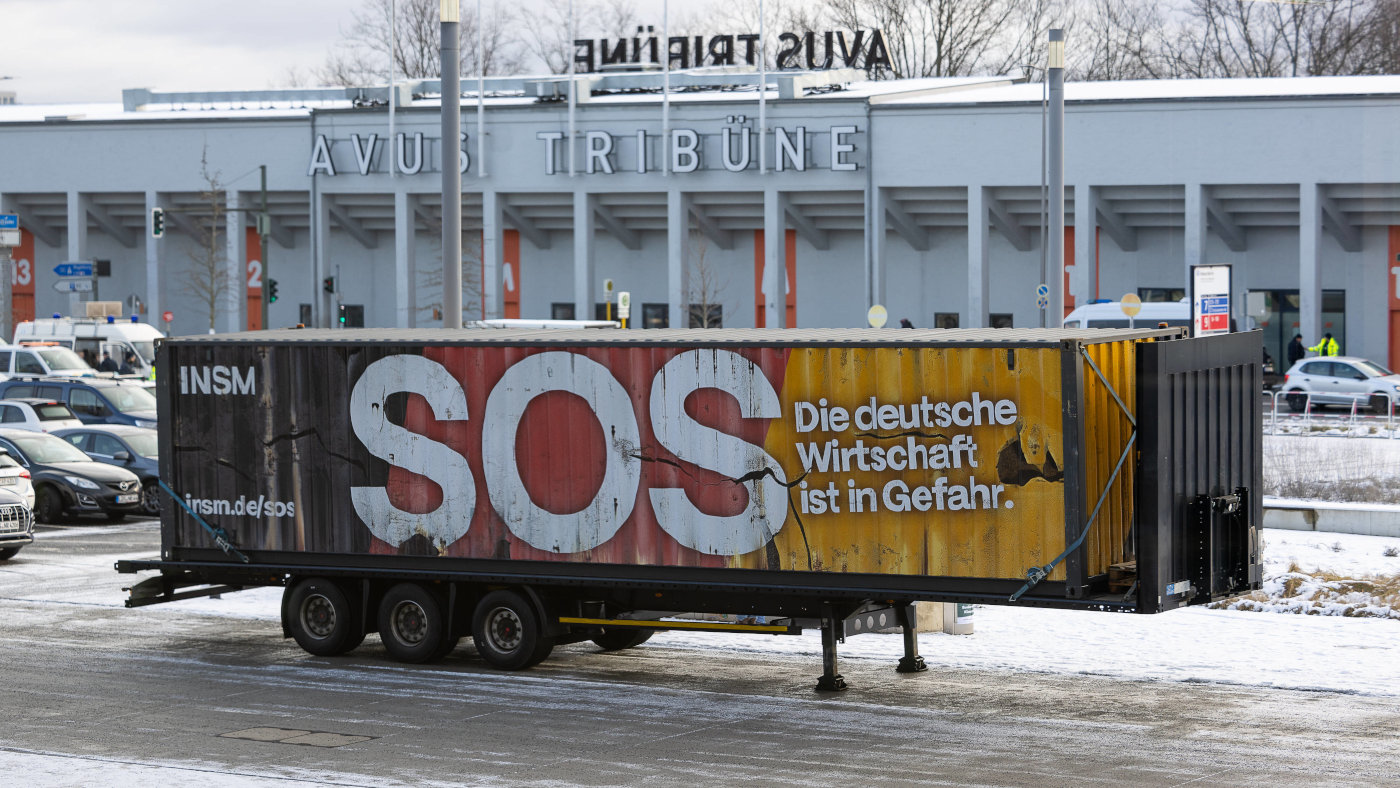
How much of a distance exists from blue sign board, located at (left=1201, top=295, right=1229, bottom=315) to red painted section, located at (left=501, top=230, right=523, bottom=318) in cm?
4335

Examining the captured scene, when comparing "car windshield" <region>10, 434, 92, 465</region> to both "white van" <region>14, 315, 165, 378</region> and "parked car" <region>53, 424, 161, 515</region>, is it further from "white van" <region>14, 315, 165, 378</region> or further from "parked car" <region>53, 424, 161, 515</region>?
"white van" <region>14, 315, 165, 378</region>

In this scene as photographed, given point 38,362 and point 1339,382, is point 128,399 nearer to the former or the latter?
point 38,362

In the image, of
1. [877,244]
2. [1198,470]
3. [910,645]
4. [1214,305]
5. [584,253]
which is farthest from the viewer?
[584,253]

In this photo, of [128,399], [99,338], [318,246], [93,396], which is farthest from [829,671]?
[318,246]

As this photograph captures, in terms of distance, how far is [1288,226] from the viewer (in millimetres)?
52938

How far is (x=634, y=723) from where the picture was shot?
42.0ft

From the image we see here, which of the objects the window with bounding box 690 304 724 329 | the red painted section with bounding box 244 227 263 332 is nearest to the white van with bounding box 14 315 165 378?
the red painted section with bounding box 244 227 263 332

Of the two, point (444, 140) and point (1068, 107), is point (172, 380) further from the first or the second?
point (1068, 107)

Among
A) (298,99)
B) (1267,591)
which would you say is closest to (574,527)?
(1267,591)

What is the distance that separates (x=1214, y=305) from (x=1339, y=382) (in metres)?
23.5

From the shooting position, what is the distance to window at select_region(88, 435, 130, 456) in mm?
28781

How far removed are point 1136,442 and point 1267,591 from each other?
6.04 meters

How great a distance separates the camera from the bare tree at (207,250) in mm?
Result: 62534

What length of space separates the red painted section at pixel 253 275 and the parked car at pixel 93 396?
108 feet
